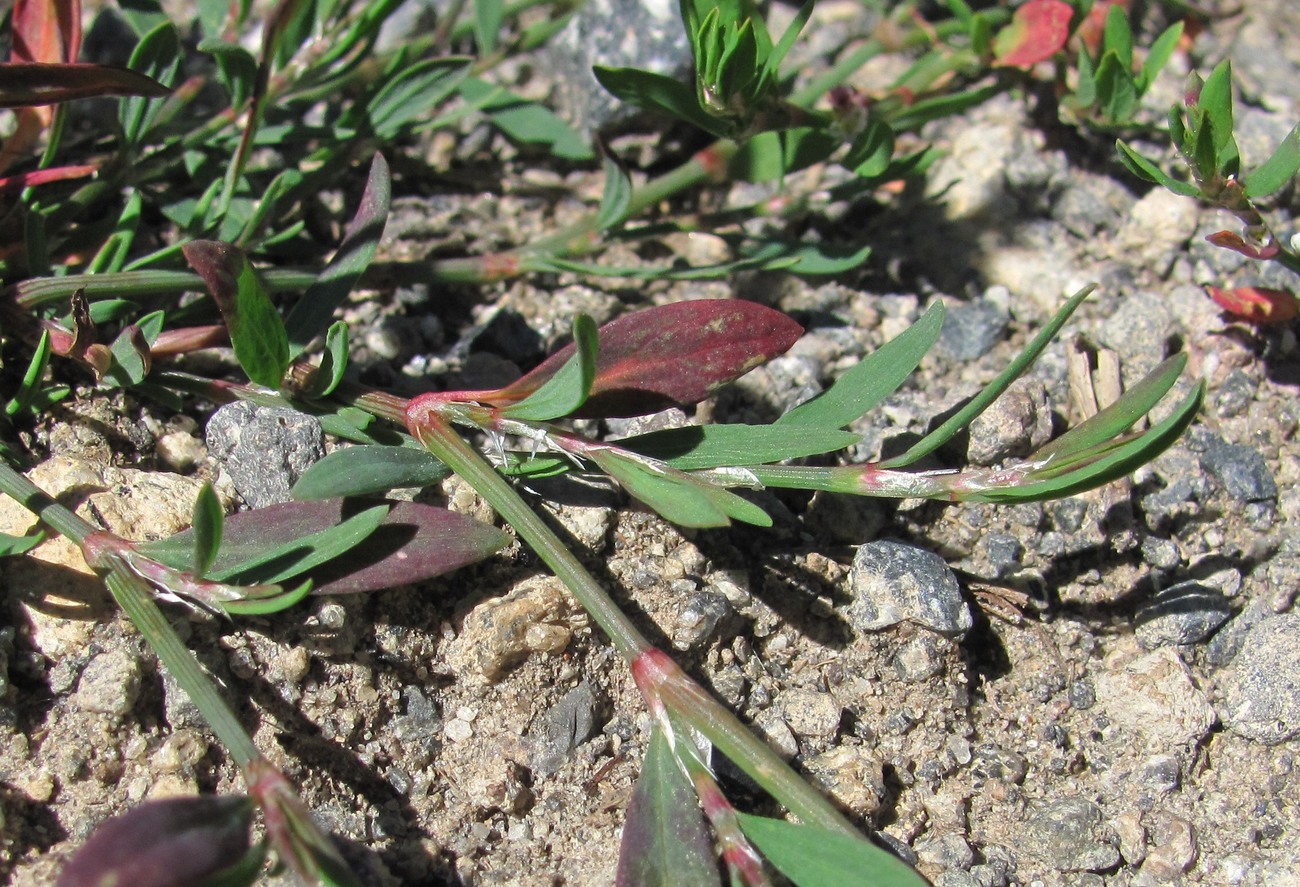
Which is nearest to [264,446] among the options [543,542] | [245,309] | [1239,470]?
[245,309]

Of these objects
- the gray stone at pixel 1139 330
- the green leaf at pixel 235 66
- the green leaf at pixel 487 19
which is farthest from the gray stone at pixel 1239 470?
the green leaf at pixel 235 66

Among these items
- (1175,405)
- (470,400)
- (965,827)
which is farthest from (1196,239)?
(470,400)

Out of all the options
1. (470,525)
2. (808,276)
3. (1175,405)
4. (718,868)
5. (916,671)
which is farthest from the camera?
(808,276)

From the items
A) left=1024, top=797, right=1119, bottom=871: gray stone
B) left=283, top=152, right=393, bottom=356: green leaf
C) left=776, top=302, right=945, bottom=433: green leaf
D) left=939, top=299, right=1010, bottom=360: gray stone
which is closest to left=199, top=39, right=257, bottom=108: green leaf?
left=283, top=152, right=393, bottom=356: green leaf

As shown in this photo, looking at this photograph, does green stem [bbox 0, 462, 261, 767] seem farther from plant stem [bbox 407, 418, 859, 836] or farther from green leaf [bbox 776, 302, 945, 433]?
green leaf [bbox 776, 302, 945, 433]

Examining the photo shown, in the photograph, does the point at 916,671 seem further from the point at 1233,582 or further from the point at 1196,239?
the point at 1196,239

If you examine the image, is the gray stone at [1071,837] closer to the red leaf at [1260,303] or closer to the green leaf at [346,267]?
the red leaf at [1260,303]
